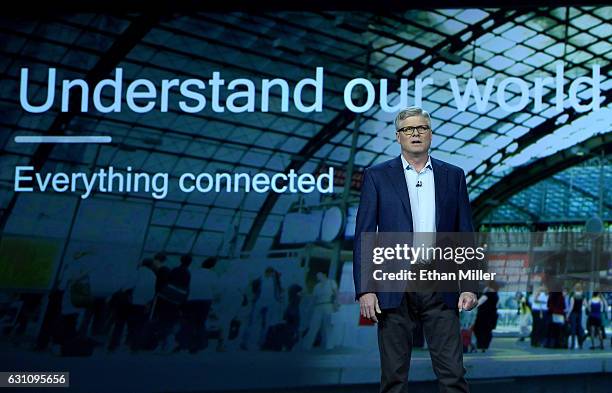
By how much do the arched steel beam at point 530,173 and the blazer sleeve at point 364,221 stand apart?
2.06 meters

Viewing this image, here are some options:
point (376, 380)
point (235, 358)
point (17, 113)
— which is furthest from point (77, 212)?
point (376, 380)

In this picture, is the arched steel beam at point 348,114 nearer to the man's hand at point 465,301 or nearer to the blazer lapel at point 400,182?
the blazer lapel at point 400,182

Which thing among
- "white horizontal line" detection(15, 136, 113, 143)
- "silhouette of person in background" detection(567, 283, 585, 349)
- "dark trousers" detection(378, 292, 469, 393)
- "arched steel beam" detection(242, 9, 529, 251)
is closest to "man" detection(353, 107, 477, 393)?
"dark trousers" detection(378, 292, 469, 393)

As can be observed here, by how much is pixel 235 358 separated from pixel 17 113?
196 cm

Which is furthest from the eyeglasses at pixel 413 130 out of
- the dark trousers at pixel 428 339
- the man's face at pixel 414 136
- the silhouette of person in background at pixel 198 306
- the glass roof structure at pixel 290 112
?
the silhouette of person in background at pixel 198 306

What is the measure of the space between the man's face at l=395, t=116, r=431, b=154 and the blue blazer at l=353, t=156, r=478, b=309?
84mm

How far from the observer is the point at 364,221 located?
2.79 meters

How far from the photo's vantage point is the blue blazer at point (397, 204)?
2.80 meters

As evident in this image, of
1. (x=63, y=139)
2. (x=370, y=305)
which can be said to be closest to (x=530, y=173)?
(x=370, y=305)

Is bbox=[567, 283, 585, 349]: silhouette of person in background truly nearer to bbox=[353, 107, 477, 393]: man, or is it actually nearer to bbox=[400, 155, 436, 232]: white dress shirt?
bbox=[353, 107, 477, 393]: man

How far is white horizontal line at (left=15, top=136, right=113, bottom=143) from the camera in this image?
4926mm

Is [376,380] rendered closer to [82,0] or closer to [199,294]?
[199,294]

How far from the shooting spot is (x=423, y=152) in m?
2.84

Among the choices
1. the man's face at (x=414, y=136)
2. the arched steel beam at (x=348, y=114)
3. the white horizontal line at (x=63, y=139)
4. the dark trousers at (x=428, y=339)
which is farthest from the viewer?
the white horizontal line at (x=63, y=139)
